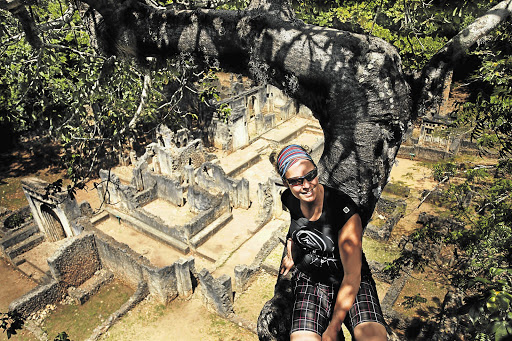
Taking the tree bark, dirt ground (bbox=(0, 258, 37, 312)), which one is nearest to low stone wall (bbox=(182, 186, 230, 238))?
dirt ground (bbox=(0, 258, 37, 312))

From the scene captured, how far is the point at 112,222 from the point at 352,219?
14703 millimetres

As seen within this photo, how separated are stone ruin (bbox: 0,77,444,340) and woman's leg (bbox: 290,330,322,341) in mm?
5753

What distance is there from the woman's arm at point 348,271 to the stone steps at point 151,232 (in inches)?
444

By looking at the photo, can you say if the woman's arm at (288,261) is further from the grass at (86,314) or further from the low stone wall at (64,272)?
the low stone wall at (64,272)

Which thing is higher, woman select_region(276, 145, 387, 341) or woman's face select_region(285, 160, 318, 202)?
woman's face select_region(285, 160, 318, 202)

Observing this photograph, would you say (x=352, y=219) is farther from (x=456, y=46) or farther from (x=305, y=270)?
(x=456, y=46)

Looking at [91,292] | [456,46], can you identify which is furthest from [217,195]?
[456,46]

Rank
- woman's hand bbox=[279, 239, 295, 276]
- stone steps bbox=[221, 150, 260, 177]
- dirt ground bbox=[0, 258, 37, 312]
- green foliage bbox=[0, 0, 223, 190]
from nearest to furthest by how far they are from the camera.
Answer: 1. woman's hand bbox=[279, 239, 295, 276]
2. green foliage bbox=[0, 0, 223, 190]
3. dirt ground bbox=[0, 258, 37, 312]
4. stone steps bbox=[221, 150, 260, 177]

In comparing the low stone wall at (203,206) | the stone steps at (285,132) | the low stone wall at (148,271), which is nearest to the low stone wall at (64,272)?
the low stone wall at (148,271)

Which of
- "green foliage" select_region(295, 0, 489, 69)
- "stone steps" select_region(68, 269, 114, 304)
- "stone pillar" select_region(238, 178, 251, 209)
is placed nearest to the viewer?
"green foliage" select_region(295, 0, 489, 69)

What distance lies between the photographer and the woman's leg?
299cm

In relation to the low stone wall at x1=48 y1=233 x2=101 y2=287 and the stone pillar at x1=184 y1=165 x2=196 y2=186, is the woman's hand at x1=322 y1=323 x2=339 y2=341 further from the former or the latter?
the stone pillar at x1=184 y1=165 x2=196 y2=186

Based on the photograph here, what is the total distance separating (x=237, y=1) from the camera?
5.14 m

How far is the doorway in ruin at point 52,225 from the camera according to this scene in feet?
47.9
